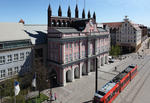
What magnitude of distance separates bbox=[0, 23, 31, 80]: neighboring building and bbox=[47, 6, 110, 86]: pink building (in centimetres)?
778

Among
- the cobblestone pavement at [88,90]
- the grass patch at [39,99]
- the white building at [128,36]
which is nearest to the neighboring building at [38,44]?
the cobblestone pavement at [88,90]

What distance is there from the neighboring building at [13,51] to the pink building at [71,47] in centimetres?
778

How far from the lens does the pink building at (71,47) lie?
38.8m

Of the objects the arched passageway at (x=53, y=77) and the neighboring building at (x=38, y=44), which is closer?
the neighboring building at (x=38, y=44)

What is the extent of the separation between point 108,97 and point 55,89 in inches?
660

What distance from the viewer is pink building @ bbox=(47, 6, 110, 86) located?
38.8 m

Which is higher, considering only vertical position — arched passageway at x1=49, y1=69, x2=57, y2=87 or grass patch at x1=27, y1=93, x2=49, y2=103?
arched passageway at x1=49, y1=69, x2=57, y2=87

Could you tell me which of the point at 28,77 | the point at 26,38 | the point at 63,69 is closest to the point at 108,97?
the point at 63,69

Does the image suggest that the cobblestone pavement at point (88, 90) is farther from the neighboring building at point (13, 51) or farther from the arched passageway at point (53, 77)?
the neighboring building at point (13, 51)

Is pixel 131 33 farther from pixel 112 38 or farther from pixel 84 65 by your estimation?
pixel 84 65

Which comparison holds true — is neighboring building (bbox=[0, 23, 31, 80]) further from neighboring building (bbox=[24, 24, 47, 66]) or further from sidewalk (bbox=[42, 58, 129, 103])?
sidewalk (bbox=[42, 58, 129, 103])

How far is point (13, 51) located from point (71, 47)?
17.1 metres

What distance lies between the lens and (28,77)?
3447 cm

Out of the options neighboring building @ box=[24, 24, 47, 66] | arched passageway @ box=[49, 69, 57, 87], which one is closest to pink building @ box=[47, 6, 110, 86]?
arched passageway @ box=[49, 69, 57, 87]
